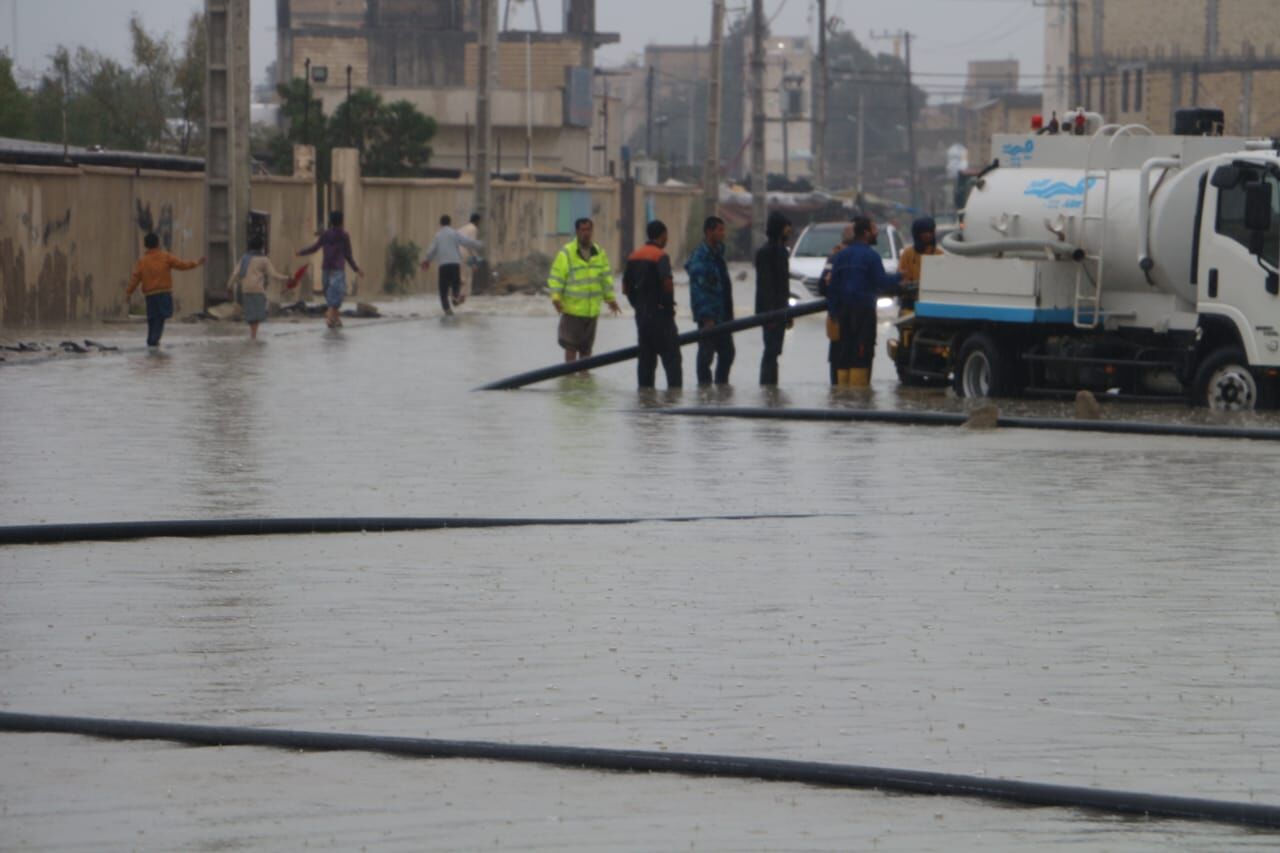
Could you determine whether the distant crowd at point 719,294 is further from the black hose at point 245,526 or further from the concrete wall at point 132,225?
the concrete wall at point 132,225

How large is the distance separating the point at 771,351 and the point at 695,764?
17.3 meters

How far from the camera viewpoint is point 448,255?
130ft

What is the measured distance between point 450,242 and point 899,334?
16340 millimetres

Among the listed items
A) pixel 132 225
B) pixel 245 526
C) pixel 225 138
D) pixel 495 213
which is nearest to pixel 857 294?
pixel 245 526

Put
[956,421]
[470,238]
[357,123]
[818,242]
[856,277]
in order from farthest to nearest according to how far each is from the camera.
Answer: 1. [357,123]
2. [818,242]
3. [470,238]
4. [856,277]
5. [956,421]

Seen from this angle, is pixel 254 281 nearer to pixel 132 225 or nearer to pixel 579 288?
pixel 132 225

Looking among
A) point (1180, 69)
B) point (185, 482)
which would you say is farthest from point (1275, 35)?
point (185, 482)

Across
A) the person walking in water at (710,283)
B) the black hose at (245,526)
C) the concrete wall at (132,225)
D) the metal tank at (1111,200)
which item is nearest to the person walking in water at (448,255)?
the concrete wall at (132,225)

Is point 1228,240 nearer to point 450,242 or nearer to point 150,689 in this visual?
point 150,689

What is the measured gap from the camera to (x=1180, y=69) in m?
91.1

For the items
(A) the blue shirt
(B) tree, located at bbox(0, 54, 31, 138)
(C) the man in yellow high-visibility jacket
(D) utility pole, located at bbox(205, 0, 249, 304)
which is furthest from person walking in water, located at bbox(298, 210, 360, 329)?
(B) tree, located at bbox(0, 54, 31, 138)

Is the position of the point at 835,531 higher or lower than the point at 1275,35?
lower

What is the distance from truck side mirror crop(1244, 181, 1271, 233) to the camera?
66.2ft

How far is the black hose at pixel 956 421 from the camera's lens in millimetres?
18469
